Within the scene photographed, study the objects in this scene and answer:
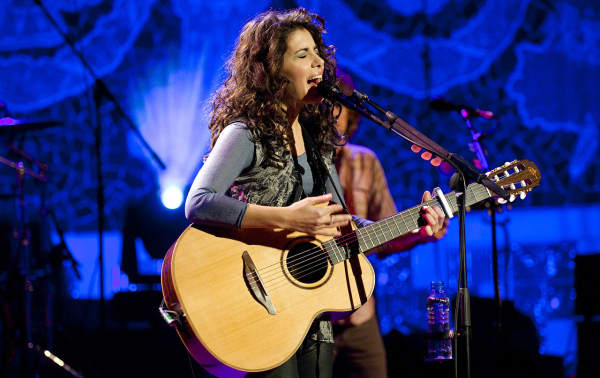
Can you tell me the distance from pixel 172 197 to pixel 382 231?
3.17 meters

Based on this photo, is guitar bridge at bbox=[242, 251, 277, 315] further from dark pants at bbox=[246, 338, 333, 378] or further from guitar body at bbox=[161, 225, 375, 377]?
dark pants at bbox=[246, 338, 333, 378]

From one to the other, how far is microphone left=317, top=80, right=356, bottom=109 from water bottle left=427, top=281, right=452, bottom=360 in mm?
2040

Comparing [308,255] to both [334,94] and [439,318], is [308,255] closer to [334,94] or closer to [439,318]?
[334,94]

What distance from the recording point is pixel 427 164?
519 cm

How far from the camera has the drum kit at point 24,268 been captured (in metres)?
4.11

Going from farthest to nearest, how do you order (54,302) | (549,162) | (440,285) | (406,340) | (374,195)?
(549,162)
(54,302)
(406,340)
(440,285)
(374,195)

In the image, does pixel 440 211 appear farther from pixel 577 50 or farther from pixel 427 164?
pixel 577 50

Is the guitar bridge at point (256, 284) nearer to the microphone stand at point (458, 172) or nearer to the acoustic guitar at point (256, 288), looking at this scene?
the acoustic guitar at point (256, 288)

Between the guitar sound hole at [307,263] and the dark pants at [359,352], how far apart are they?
2.20 feet

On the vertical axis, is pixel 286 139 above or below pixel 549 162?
below

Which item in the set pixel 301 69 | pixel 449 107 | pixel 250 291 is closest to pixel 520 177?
pixel 301 69

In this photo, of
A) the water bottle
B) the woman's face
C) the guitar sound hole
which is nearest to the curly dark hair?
the woman's face

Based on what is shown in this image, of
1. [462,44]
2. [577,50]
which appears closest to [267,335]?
[462,44]

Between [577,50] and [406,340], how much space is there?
11.4ft
